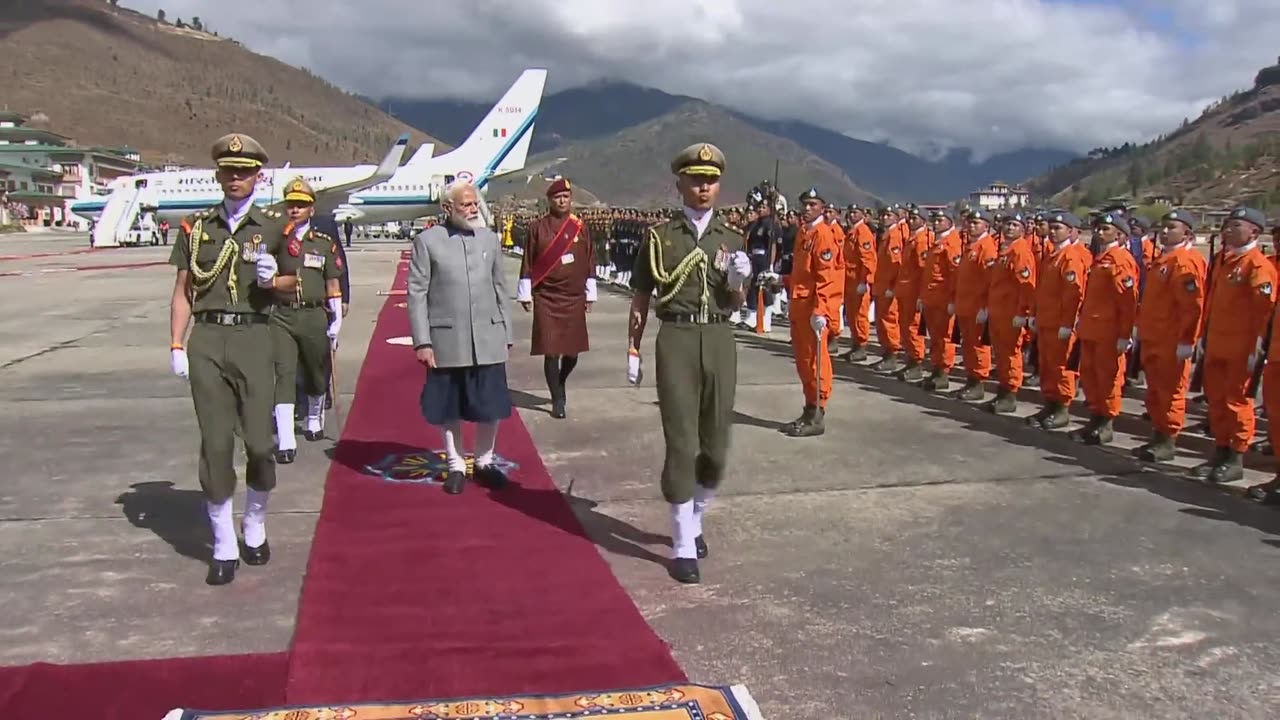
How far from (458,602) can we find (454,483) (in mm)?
1685

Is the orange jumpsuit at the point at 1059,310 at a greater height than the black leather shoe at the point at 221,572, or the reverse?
the orange jumpsuit at the point at 1059,310

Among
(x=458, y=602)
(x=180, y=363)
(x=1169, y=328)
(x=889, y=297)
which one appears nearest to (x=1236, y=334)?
(x=1169, y=328)

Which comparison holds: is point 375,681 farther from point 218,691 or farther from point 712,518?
point 712,518

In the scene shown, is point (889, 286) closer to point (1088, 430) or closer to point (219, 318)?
point (1088, 430)

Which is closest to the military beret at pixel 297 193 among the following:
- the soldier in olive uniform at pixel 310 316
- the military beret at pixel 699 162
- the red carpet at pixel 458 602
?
the soldier in olive uniform at pixel 310 316

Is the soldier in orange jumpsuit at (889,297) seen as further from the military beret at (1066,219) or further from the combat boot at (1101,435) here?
the combat boot at (1101,435)

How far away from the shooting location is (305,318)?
689cm

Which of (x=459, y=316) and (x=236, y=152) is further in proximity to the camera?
(x=459, y=316)

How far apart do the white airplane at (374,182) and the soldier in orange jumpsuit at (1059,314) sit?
32.8m

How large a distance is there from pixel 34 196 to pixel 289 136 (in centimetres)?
7275

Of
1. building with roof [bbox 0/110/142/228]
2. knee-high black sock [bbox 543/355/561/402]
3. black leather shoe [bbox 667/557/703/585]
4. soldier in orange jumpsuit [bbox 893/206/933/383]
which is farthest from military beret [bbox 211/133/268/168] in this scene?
building with roof [bbox 0/110/142/228]

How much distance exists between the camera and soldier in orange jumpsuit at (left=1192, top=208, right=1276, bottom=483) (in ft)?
20.3

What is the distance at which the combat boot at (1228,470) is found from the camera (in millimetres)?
6254

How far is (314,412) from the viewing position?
718 cm
